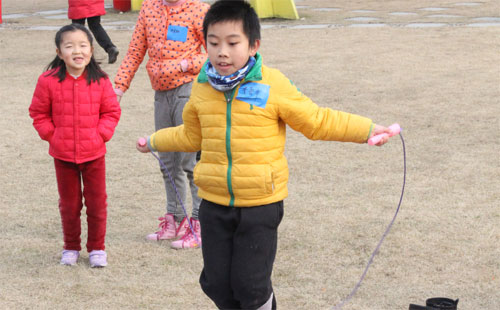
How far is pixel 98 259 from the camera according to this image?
14.5 feet

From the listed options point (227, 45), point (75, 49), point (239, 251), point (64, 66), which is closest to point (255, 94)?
point (227, 45)

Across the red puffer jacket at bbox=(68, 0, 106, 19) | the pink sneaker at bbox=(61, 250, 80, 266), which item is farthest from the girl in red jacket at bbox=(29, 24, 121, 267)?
the red puffer jacket at bbox=(68, 0, 106, 19)

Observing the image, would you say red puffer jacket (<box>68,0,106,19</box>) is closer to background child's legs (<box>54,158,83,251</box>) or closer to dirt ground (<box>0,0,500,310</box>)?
dirt ground (<box>0,0,500,310</box>)

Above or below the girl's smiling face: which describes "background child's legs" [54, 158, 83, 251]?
below

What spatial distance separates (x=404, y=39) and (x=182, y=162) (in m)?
7.81

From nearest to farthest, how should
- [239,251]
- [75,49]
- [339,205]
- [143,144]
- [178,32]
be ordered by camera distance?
[239,251] → [143,144] → [75,49] → [178,32] → [339,205]

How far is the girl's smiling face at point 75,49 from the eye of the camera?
4.13m

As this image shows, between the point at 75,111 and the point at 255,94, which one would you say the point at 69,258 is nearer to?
the point at 75,111

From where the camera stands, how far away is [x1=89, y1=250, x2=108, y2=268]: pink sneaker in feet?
14.5

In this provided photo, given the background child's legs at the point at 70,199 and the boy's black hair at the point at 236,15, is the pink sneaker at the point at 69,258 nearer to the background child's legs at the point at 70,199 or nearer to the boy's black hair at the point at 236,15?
the background child's legs at the point at 70,199

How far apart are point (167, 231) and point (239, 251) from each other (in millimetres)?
1712

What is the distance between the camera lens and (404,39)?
11852 millimetres

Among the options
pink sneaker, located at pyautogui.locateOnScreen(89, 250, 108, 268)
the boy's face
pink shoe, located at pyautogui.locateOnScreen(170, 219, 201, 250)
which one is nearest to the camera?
the boy's face

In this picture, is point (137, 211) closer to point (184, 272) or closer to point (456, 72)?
point (184, 272)
